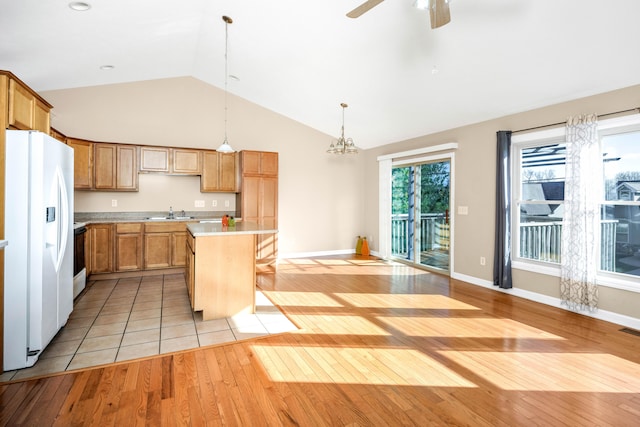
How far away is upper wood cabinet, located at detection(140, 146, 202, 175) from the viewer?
554 cm

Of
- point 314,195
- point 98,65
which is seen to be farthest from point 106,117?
point 314,195

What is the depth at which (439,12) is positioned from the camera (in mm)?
2311

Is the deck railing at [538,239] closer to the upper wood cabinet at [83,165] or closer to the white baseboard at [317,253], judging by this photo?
the white baseboard at [317,253]

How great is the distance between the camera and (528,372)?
2.44m

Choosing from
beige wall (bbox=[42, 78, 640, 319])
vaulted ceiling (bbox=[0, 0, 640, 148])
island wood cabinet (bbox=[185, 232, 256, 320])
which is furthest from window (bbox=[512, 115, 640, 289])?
island wood cabinet (bbox=[185, 232, 256, 320])

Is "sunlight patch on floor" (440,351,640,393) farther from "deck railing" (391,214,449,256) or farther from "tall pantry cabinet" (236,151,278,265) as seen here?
"tall pantry cabinet" (236,151,278,265)

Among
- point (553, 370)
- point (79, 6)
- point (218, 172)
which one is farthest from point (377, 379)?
point (218, 172)

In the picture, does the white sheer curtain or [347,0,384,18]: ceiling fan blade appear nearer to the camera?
[347,0,384,18]: ceiling fan blade

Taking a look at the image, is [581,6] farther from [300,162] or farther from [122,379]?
[300,162]

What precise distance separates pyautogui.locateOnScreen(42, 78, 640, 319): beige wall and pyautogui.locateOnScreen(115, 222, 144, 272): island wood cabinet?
74cm

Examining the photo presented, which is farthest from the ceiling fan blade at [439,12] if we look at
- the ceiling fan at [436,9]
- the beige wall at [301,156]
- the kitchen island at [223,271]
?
the beige wall at [301,156]

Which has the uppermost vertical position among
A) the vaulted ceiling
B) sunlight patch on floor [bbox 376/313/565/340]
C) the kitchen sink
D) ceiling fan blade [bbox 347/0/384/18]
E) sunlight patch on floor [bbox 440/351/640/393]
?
the vaulted ceiling

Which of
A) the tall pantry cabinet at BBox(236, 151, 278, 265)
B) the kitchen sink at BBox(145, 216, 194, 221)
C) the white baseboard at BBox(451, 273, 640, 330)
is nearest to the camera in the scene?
the white baseboard at BBox(451, 273, 640, 330)

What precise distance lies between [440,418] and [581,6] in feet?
11.1
